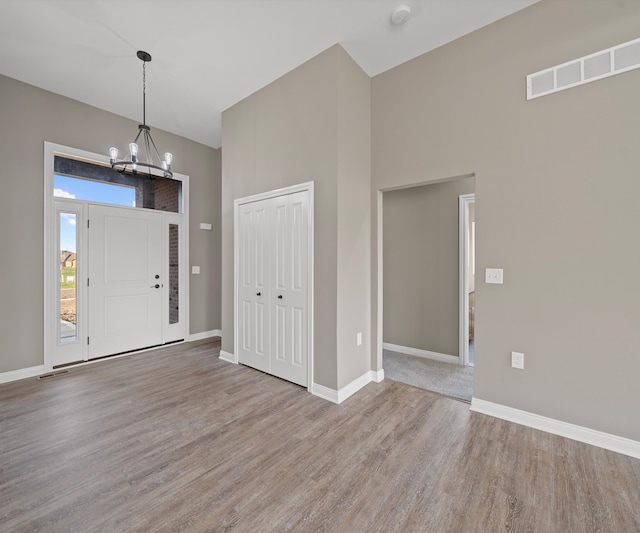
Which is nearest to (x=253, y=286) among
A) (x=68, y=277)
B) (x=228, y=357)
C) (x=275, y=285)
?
(x=275, y=285)

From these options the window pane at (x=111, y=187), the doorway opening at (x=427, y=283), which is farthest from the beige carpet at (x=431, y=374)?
the window pane at (x=111, y=187)

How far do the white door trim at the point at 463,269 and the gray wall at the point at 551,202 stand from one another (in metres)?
1.19

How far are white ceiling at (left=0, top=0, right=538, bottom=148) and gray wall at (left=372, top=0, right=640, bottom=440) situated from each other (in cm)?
40

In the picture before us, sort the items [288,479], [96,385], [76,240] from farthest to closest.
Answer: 1. [76,240]
2. [96,385]
3. [288,479]

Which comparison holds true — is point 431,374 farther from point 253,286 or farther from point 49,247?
point 49,247

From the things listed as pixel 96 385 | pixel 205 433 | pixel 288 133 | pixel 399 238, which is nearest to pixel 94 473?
pixel 205 433

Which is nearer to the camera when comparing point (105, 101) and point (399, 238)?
point (105, 101)

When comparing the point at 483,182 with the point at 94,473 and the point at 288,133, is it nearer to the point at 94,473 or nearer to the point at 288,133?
the point at 288,133

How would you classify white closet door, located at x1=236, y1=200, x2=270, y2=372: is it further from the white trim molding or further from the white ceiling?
the white ceiling

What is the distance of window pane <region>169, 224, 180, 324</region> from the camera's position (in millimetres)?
4680

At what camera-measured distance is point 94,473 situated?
184cm

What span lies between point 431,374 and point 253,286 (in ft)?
8.05

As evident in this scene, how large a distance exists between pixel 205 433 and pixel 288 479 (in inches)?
34.0

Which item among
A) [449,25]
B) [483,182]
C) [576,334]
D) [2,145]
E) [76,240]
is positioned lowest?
[576,334]
